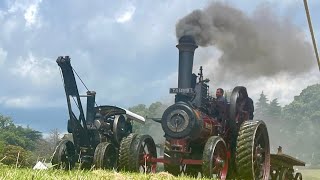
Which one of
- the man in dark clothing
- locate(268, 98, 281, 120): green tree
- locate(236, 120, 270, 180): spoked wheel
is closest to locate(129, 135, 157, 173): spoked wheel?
the man in dark clothing

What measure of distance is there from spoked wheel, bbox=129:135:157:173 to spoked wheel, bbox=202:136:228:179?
2.03 m

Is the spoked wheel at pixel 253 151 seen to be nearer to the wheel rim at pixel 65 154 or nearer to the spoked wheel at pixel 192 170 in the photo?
the spoked wheel at pixel 192 170

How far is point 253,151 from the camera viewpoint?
1407cm

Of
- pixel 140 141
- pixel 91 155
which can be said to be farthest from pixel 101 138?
pixel 140 141

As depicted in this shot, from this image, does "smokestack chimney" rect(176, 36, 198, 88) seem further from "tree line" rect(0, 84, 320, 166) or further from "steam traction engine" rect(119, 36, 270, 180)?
"tree line" rect(0, 84, 320, 166)

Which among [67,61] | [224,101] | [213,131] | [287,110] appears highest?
[287,110]

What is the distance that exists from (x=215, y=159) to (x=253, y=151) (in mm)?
1107

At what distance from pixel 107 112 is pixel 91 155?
6.61 feet

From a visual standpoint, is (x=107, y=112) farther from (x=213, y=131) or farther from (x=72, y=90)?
(x=213, y=131)

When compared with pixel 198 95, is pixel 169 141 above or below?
below

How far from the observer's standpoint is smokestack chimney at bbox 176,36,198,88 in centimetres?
1588

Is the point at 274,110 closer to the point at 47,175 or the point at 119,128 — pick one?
the point at 119,128

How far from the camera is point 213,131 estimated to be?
15242mm

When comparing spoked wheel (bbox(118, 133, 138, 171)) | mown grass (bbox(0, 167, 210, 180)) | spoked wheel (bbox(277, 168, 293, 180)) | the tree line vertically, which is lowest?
mown grass (bbox(0, 167, 210, 180))
